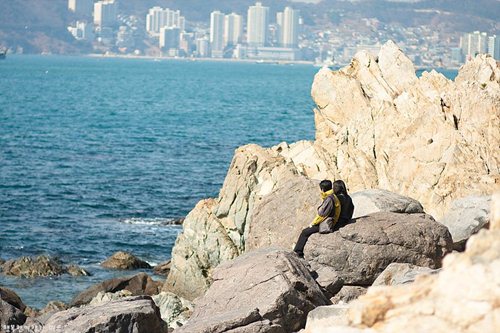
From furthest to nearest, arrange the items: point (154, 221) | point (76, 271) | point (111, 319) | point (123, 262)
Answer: point (154, 221) → point (123, 262) → point (76, 271) → point (111, 319)

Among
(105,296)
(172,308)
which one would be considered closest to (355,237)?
(172,308)

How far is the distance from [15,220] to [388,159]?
692 inches

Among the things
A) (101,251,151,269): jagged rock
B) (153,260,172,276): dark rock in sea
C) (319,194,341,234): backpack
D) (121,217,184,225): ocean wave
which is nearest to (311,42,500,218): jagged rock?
(153,260,172,276): dark rock in sea

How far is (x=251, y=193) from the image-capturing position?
27828mm

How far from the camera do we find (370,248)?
1616 centimetres

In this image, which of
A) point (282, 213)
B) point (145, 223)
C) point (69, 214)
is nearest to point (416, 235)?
point (282, 213)

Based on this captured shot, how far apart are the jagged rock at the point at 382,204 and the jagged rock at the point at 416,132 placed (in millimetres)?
6016

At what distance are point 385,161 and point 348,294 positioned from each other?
13.1 m

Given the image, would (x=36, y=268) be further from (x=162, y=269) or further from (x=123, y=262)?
(x=162, y=269)

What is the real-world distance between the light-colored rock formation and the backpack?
826 cm

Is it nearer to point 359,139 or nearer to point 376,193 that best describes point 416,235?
point 376,193

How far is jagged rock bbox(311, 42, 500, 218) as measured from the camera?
83.7ft

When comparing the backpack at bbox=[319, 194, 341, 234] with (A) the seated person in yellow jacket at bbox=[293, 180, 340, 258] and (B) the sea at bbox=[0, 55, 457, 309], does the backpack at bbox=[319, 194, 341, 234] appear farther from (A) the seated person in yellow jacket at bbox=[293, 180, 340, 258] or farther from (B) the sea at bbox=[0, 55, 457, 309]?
(B) the sea at bbox=[0, 55, 457, 309]

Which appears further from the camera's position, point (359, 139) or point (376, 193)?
point (359, 139)
